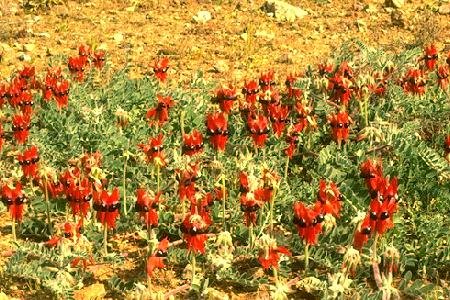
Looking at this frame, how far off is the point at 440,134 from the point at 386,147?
0.70 m

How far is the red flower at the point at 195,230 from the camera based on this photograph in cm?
421

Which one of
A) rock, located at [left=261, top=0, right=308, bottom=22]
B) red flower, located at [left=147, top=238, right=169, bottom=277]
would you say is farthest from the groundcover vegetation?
rock, located at [left=261, top=0, right=308, bottom=22]

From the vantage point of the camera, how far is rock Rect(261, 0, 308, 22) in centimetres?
1070

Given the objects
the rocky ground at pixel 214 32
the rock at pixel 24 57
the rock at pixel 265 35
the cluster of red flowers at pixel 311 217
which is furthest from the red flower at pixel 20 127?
the rock at pixel 265 35

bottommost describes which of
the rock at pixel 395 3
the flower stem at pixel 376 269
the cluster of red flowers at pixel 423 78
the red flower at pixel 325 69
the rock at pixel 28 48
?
the rock at pixel 28 48

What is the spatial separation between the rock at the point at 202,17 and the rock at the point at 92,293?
21.8 ft

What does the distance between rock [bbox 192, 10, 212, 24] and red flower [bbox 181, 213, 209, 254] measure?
6.86 metres

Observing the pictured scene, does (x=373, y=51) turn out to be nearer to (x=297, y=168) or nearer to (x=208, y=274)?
(x=297, y=168)

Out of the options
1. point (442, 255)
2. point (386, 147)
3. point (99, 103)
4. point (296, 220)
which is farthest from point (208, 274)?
point (99, 103)

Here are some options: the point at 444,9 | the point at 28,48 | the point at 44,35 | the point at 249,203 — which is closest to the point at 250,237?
the point at 249,203

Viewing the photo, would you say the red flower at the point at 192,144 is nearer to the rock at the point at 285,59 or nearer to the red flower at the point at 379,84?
the red flower at the point at 379,84

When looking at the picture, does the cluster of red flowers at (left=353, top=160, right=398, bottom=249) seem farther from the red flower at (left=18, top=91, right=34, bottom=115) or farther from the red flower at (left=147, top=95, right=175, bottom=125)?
the red flower at (left=18, top=91, right=34, bottom=115)

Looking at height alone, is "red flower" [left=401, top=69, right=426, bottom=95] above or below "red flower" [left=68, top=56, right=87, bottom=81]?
above

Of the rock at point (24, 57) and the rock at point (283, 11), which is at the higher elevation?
the rock at point (283, 11)
